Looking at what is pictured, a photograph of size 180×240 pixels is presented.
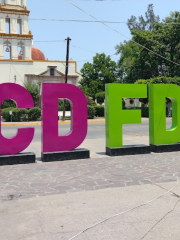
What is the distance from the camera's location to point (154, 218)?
4047 millimetres

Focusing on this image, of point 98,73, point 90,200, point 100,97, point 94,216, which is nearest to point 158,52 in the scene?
point 100,97

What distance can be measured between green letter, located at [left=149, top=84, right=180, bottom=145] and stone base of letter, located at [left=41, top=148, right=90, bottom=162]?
2511mm

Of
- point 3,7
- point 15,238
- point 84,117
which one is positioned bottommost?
point 15,238

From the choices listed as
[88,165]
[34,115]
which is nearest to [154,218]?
[88,165]

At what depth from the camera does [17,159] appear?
806 cm

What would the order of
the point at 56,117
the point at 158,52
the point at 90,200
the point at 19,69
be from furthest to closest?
the point at 19,69
the point at 158,52
the point at 56,117
the point at 90,200

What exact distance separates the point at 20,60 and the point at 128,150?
38999 millimetres

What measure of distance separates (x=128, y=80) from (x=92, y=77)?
7099 mm

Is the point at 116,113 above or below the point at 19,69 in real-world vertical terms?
below

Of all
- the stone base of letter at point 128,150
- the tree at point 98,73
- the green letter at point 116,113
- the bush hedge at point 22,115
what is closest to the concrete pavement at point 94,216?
the stone base of letter at point 128,150

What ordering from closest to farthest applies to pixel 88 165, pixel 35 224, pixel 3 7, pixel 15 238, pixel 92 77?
pixel 15 238, pixel 35 224, pixel 88 165, pixel 3 7, pixel 92 77

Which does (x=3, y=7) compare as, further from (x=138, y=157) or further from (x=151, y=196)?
(x=151, y=196)

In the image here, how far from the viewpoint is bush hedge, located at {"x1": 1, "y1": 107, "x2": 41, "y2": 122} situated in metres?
27.9

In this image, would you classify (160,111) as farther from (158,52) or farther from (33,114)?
(158,52)
